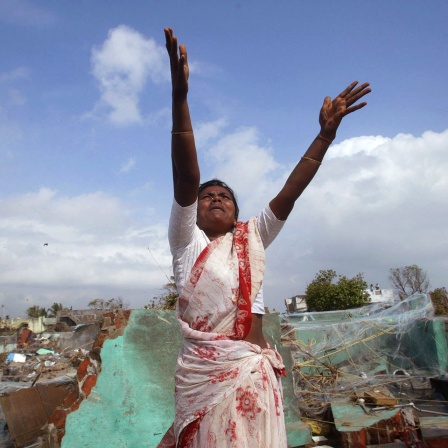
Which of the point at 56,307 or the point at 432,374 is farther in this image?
the point at 56,307

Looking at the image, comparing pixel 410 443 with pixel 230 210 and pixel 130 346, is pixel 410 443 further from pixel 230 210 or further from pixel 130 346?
pixel 230 210

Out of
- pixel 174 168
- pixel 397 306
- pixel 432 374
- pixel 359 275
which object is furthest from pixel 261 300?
pixel 359 275

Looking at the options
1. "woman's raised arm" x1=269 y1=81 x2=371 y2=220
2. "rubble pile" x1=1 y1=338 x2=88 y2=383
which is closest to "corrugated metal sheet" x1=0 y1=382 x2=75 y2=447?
"rubble pile" x1=1 y1=338 x2=88 y2=383

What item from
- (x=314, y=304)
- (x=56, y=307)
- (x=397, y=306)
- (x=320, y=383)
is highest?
(x=56, y=307)

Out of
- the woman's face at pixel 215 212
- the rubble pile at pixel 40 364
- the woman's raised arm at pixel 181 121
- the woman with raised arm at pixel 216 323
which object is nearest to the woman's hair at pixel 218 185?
the woman's face at pixel 215 212

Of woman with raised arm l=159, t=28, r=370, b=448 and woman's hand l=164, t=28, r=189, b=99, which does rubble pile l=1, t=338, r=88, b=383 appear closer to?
woman with raised arm l=159, t=28, r=370, b=448

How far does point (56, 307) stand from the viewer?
52.2 meters

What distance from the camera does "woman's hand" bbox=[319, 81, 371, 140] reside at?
93.0 inches

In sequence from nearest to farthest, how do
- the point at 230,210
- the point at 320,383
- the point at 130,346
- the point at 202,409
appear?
the point at 202,409
the point at 230,210
the point at 130,346
the point at 320,383

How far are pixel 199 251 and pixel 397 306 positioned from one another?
435 inches

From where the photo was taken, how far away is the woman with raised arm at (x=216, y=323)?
1.74 meters

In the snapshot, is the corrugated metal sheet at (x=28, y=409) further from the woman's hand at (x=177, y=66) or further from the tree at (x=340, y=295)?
the tree at (x=340, y=295)

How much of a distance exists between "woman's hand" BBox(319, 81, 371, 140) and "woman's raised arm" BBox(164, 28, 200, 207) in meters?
0.86

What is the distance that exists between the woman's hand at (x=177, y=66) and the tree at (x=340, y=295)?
25526mm
